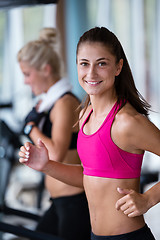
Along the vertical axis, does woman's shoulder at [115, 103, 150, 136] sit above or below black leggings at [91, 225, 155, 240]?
above

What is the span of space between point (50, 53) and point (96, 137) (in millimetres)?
898

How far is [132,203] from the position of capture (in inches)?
43.3

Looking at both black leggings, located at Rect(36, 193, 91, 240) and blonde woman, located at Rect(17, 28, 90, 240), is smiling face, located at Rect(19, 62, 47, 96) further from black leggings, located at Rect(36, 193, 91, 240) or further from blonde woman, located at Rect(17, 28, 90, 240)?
black leggings, located at Rect(36, 193, 91, 240)

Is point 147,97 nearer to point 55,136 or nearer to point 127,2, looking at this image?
point 127,2

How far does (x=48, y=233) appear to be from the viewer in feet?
6.38

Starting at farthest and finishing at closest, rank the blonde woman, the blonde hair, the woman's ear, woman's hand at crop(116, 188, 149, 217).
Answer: the blonde hair < the blonde woman < the woman's ear < woman's hand at crop(116, 188, 149, 217)

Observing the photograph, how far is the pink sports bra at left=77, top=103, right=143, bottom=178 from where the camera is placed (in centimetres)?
117

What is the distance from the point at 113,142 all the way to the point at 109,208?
22cm

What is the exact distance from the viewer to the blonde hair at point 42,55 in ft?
6.39

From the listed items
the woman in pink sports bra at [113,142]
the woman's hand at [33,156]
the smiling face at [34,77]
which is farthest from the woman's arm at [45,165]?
the smiling face at [34,77]

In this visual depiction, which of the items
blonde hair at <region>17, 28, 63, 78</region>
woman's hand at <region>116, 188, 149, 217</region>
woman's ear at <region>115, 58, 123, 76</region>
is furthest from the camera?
blonde hair at <region>17, 28, 63, 78</region>

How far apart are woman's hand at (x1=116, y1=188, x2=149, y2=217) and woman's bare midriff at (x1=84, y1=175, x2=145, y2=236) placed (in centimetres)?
8

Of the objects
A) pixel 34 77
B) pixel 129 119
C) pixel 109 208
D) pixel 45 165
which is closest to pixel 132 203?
pixel 109 208

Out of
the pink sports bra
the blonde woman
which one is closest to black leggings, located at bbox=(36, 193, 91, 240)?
the blonde woman
